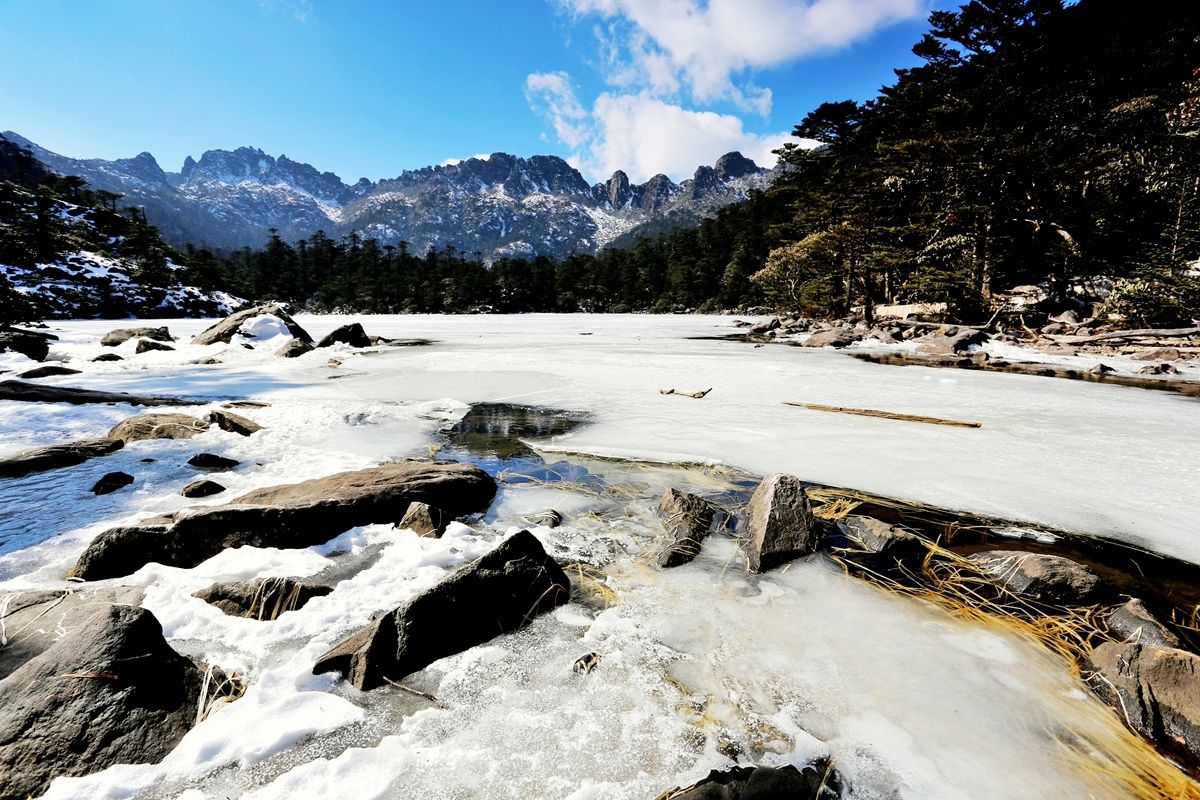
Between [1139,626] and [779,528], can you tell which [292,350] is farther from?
[1139,626]

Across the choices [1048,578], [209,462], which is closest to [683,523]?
[1048,578]

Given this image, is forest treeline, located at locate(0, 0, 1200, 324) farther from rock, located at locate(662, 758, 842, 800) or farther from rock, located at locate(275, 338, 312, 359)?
rock, located at locate(662, 758, 842, 800)

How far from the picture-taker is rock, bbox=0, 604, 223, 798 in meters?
1.80

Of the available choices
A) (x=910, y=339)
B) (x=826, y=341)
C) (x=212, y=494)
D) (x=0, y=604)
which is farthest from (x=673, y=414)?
(x=910, y=339)

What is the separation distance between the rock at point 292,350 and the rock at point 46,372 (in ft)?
17.6

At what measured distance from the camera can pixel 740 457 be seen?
19.6 feet

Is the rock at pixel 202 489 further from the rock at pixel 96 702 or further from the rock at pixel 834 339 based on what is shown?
the rock at pixel 834 339

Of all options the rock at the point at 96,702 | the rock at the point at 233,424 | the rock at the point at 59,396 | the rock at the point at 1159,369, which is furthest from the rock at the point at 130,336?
the rock at the point at 1159,369

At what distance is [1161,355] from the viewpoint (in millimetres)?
13953

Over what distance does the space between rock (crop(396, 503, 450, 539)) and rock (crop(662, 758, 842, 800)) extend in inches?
107

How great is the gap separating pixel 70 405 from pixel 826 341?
76.5ft

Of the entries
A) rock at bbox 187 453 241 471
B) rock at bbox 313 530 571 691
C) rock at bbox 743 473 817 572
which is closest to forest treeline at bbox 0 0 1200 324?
rock at bbox 187 453 241 471

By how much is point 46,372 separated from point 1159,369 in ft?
91.7

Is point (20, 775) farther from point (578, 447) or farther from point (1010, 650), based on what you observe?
point (578, 447)
